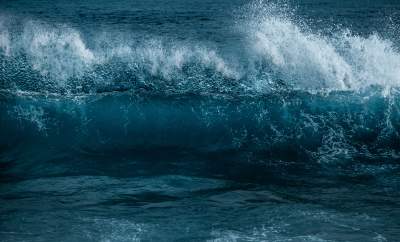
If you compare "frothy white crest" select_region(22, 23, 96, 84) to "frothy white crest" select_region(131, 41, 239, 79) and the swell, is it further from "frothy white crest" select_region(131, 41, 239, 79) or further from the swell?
"frothy white crest" select_region(131, 41, 239, 79)

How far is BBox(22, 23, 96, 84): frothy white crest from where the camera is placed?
1709 cm

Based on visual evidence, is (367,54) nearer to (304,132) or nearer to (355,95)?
(355,95)

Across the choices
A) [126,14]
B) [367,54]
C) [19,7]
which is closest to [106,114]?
[367,54]

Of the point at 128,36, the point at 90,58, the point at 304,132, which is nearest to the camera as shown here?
the point at 304,132

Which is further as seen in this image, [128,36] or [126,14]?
[126,14]

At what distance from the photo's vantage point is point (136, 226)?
325 inches

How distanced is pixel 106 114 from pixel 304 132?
607 centimetres

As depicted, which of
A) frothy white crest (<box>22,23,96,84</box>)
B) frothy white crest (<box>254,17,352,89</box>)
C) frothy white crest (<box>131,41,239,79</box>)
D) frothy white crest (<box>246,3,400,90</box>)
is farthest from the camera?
frothy white crest (<box>131,41,239,79</box>)

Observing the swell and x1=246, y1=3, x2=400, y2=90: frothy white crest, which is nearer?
x1=246, y1=3, x2=400, y2=90: frothy white crest

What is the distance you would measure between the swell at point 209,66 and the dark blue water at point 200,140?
63 millimetres

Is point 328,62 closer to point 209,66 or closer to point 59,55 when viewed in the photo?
point 209,66

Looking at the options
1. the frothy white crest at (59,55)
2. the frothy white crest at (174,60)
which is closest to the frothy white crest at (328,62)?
the frothy white crest at (174,60)

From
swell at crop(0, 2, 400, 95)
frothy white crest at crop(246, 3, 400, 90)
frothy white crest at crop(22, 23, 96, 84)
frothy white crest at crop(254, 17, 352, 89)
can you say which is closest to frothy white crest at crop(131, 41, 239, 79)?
swell at crop(0, 2, 400, 95)

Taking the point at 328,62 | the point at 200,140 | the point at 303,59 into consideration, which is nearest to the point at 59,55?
the point at 200,140
